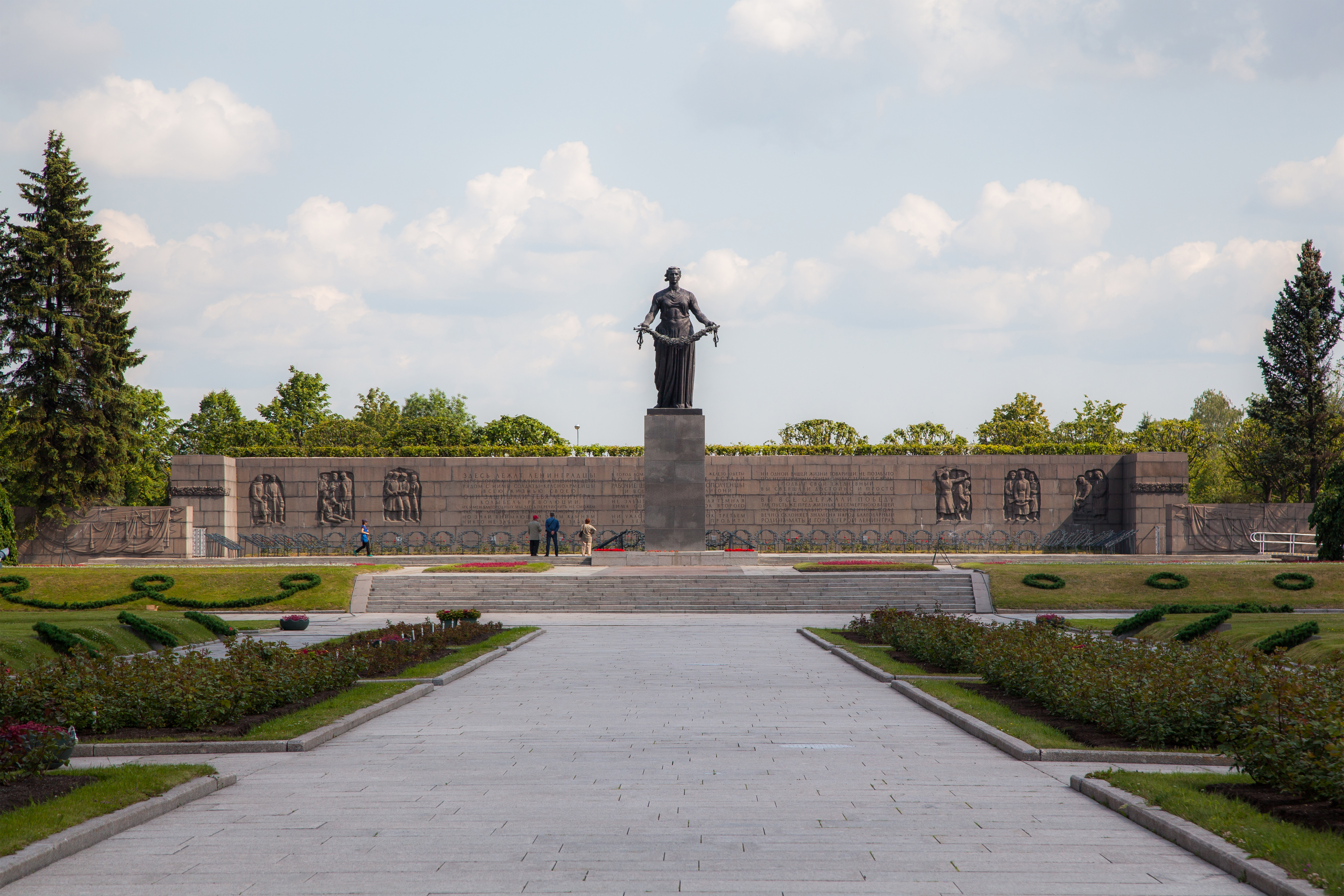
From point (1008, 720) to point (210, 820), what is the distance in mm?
6931

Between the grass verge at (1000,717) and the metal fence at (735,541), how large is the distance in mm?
27751

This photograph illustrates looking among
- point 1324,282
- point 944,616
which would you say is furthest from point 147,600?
point 1324,282

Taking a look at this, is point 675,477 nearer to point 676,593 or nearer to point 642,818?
point 676,593

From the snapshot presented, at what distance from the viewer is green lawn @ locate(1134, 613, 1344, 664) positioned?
12547mm

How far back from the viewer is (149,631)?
17.2 m

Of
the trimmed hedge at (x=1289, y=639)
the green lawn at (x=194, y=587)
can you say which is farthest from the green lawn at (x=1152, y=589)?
the green lawn at (x=194, y=587)

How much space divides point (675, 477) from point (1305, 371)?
3487 centimetres

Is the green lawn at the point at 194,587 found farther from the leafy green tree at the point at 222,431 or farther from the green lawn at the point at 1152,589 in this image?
the leafy green tree at the point at 222,431

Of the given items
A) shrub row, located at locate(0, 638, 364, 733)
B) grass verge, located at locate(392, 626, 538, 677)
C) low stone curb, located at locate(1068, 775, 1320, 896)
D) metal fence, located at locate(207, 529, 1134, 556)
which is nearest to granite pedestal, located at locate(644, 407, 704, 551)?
grass verge, located at locate(392, 626, 538, 677)

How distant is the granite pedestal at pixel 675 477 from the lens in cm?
2961

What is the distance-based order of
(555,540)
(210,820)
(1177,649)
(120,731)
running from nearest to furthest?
(210,820) → (120,731) → (1177,649) → (555,540)

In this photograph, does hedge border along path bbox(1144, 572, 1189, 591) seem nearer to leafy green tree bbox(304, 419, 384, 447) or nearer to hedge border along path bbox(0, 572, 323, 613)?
hedge border along path bbox(0, 572, 323, 613)

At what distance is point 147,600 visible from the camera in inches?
971

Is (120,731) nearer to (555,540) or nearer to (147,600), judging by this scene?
(147,600)
